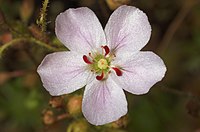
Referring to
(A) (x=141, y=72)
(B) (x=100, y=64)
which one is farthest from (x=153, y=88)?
(A) (x=141, y=72)

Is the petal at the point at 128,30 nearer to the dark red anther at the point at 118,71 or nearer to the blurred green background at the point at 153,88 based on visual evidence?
the dark red anther at the point at 118,71

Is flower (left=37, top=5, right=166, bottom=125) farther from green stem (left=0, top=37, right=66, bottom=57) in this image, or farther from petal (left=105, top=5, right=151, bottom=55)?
green stem (left=0, top=37, right=66, bottom=57)

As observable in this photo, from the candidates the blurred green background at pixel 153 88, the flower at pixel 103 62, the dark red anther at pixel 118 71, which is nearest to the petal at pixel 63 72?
the flower at pixel 103 62

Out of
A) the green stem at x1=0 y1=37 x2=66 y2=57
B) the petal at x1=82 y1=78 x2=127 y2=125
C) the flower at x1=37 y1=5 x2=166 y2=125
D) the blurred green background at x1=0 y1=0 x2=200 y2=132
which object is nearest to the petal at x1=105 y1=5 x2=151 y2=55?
the flower at x1=37 y1=5 x2=166 y2=125

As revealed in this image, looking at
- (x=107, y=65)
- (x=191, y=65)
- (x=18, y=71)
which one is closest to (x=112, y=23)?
(x=107, y=65)

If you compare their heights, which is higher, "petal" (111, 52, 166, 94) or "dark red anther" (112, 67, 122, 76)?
"petal" (111, 52, 166, 94)

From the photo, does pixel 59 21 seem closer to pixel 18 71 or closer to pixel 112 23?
pixel 112 23
